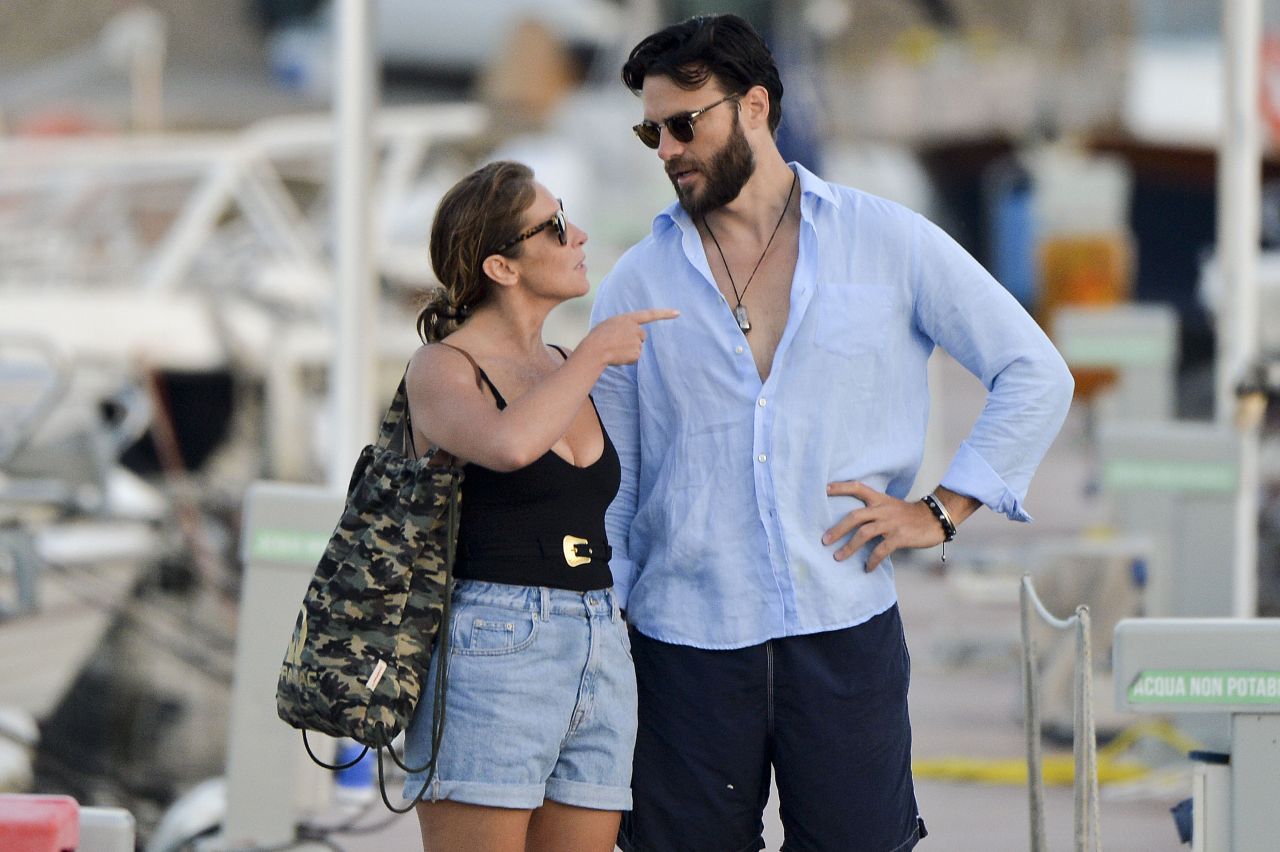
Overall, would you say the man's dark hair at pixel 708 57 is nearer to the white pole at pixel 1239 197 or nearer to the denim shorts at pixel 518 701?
the denim shorts at pixel 518 701

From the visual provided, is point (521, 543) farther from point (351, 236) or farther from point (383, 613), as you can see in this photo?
point (351, 236)

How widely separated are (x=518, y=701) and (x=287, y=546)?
6.28ft

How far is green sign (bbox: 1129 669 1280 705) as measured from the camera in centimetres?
291

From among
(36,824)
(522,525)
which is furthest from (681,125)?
(36,824)

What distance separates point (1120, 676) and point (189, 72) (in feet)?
120

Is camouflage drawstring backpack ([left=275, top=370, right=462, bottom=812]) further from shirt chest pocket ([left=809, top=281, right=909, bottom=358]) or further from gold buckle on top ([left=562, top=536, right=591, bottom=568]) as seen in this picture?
shirt chest pocket ([left=809, top=281, right=909, bottom=358])

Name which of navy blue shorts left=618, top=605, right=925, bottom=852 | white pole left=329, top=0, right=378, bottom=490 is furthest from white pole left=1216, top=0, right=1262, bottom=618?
navy blue shorts left=618, top=605, right=925, bottom=852

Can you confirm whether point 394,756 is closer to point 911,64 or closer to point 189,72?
point 911,64

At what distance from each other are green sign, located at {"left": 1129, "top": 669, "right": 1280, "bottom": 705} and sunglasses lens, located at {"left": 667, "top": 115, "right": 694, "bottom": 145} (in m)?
1.17

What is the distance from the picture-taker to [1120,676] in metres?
3.00

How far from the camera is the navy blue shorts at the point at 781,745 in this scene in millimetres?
2773

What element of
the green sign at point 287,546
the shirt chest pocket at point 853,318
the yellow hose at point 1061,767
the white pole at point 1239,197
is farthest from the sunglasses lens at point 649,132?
the white pole at point 1239,197

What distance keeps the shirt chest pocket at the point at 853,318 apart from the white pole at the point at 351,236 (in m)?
2.57

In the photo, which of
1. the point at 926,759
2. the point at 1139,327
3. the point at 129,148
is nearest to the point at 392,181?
the point at 129,148
